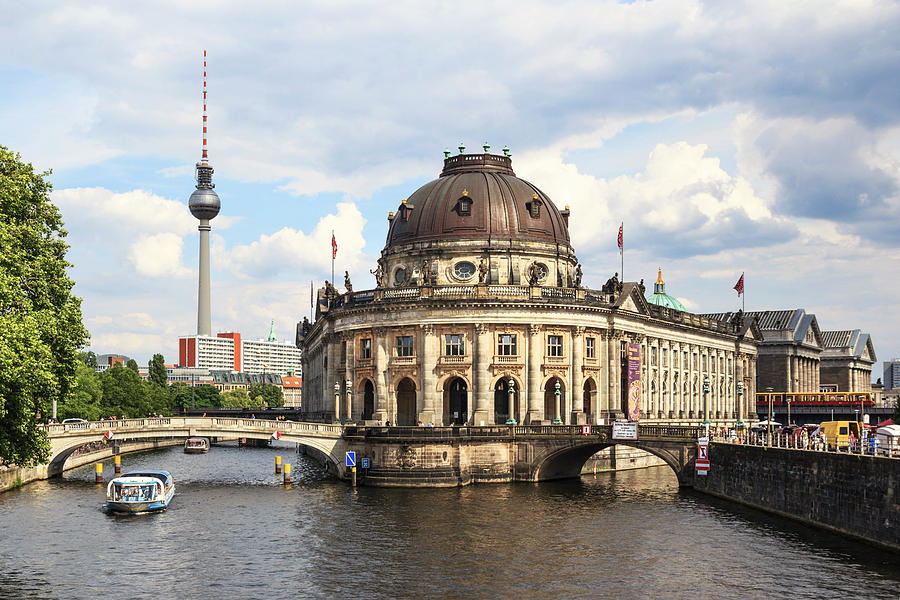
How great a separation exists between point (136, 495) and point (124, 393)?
274ft

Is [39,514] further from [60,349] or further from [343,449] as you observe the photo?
[343,449]

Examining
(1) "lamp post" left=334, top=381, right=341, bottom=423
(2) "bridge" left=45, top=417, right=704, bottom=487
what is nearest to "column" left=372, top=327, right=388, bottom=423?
(1) "lamp post" left=334, top=381, right=341, bottom=423

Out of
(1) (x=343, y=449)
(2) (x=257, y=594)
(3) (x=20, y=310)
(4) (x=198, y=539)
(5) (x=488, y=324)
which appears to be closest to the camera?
(2) (x=257, y=594)

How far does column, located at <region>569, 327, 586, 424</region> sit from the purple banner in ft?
26.8

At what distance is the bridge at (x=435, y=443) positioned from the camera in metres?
81.0

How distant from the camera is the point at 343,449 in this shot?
86.2 meters

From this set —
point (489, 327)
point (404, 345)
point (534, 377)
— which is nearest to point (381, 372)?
point (404, 345)

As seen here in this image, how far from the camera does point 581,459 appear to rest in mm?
93438

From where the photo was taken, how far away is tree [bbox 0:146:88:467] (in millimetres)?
49188

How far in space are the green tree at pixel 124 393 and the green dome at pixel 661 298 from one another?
79.2 m

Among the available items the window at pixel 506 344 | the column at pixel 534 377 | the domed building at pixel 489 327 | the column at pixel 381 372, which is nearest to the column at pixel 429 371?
the domed building at pixel 489 327

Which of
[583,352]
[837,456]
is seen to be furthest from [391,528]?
[583,352]

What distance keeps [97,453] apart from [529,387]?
160 ft

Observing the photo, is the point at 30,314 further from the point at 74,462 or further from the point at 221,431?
the point at 74,462
